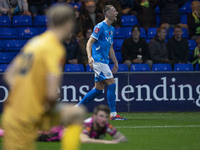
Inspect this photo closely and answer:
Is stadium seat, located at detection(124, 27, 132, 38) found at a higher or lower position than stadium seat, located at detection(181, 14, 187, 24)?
lower

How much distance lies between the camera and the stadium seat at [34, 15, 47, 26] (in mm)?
14797

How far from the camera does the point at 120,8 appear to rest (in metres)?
14.4

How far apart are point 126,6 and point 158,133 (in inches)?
329

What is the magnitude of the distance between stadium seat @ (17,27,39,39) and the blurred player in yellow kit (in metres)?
10.8

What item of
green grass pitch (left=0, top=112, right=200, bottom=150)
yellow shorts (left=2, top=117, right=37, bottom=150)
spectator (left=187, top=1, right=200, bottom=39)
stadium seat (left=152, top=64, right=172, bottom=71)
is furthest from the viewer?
spectator (left=187, top=1, right=200, bottom=39)

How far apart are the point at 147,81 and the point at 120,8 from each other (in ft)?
10.9

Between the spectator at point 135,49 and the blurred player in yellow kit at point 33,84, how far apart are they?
9.71 metres

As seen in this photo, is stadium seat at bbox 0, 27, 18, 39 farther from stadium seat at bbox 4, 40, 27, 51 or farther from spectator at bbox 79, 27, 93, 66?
spectator at bbox 79, 27, 93, 66

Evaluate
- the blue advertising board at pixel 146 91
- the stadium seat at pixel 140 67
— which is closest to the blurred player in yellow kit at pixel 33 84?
the blue advertising board at pixel 146 91

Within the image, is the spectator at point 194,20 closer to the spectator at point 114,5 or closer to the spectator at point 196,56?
the spectator at point 196,56

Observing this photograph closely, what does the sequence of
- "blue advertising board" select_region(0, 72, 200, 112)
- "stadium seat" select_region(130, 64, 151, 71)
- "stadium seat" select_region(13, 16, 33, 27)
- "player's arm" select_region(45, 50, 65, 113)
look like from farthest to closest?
"stadium seat" select_region(13, 16, 33, 27)
"stadium seat" select_region(130, 64, 151, 71)
"blue advertising board" select_region(0, 72, 200, 112)
"player's arm" select_region(45, 50, 65, 113)

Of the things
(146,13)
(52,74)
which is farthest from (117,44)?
(52,74)

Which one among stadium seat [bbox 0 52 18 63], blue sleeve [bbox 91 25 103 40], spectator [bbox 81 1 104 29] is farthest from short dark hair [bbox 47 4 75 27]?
spectator [bbox 81 1 104 29]

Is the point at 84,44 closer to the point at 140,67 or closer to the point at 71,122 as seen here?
the point at 140,67
